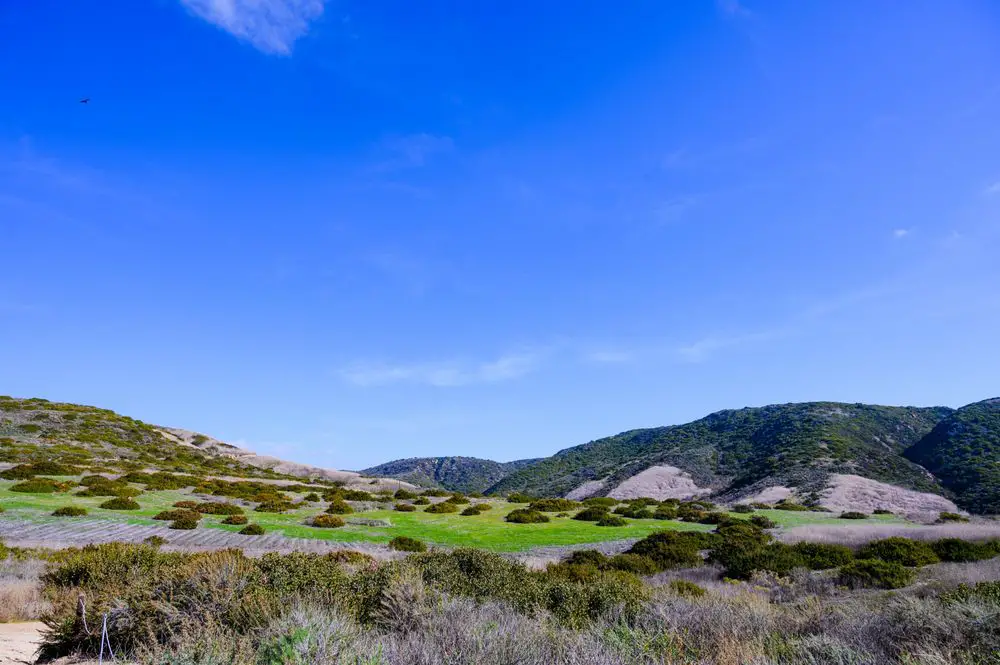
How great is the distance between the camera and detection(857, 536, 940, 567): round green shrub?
16.2 m

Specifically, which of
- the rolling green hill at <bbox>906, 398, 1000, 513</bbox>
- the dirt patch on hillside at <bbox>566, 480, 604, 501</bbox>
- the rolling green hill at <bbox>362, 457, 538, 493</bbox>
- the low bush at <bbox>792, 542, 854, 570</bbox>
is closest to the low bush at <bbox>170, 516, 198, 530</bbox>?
the low bush at <bbox>792, 542, 854, 570</bbox>

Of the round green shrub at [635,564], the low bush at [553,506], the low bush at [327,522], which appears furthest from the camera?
the low bush at [553,506]

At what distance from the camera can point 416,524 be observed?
78.1ft

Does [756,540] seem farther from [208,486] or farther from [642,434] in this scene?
[642,434]

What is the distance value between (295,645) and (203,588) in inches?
Result: 121

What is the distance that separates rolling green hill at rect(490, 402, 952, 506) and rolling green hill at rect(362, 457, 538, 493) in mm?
25821

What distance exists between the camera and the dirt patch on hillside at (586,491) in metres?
63.8

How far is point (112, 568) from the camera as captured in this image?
1012 cm

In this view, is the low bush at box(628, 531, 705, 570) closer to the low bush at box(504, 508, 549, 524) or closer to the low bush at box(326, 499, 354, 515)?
the low bush at box(504, 508, 549, 524)

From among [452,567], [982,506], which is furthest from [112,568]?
[982,506]

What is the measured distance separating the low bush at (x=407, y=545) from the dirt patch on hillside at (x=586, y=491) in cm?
4770

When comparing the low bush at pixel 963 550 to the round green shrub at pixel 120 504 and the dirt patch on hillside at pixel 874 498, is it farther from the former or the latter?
the round green shrub at pixel 120 504

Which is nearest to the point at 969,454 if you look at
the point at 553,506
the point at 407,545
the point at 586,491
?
the point at 586,491

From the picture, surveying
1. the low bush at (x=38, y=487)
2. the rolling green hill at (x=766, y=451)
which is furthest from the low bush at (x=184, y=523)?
the rolling green hill at (x=766, y=451)
